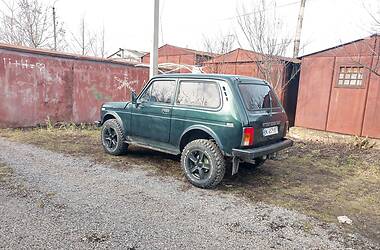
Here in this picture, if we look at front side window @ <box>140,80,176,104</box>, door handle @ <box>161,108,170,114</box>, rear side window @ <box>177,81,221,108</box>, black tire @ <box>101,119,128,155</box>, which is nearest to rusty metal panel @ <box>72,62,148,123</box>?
black tire @ <box>101,119,128,155</box>

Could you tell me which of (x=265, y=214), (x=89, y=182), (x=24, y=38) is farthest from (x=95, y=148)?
(x=24, y=38)

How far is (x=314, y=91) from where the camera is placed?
31.6 feet

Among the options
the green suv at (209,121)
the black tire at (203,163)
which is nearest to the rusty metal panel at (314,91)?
the green suv at (209,121)

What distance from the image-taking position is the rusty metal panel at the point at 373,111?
8281mm

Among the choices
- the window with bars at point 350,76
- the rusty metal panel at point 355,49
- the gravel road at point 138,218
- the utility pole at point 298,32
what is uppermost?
the utility pole at point 298,32

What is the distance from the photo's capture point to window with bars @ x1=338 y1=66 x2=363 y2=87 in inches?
339

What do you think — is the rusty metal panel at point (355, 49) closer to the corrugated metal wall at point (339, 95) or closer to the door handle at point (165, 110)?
the corrugated metal wall at point (339, 95)

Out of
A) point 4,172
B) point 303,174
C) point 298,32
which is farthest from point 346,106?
point 4,172

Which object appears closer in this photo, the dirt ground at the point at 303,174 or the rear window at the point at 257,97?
the dirt ground at the point at 303,174

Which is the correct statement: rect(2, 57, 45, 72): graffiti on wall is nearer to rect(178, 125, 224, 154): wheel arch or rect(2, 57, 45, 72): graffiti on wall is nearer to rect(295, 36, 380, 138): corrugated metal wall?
rect(178, 125, 224, 154): wheel arch

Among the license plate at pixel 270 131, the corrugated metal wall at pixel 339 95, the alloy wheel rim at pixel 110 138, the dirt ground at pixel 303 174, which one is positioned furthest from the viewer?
the corrugated metal wall at pixel 339 95

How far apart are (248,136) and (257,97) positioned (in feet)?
2.82

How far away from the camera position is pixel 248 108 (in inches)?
169

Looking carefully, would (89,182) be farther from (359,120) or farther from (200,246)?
(359,120)
